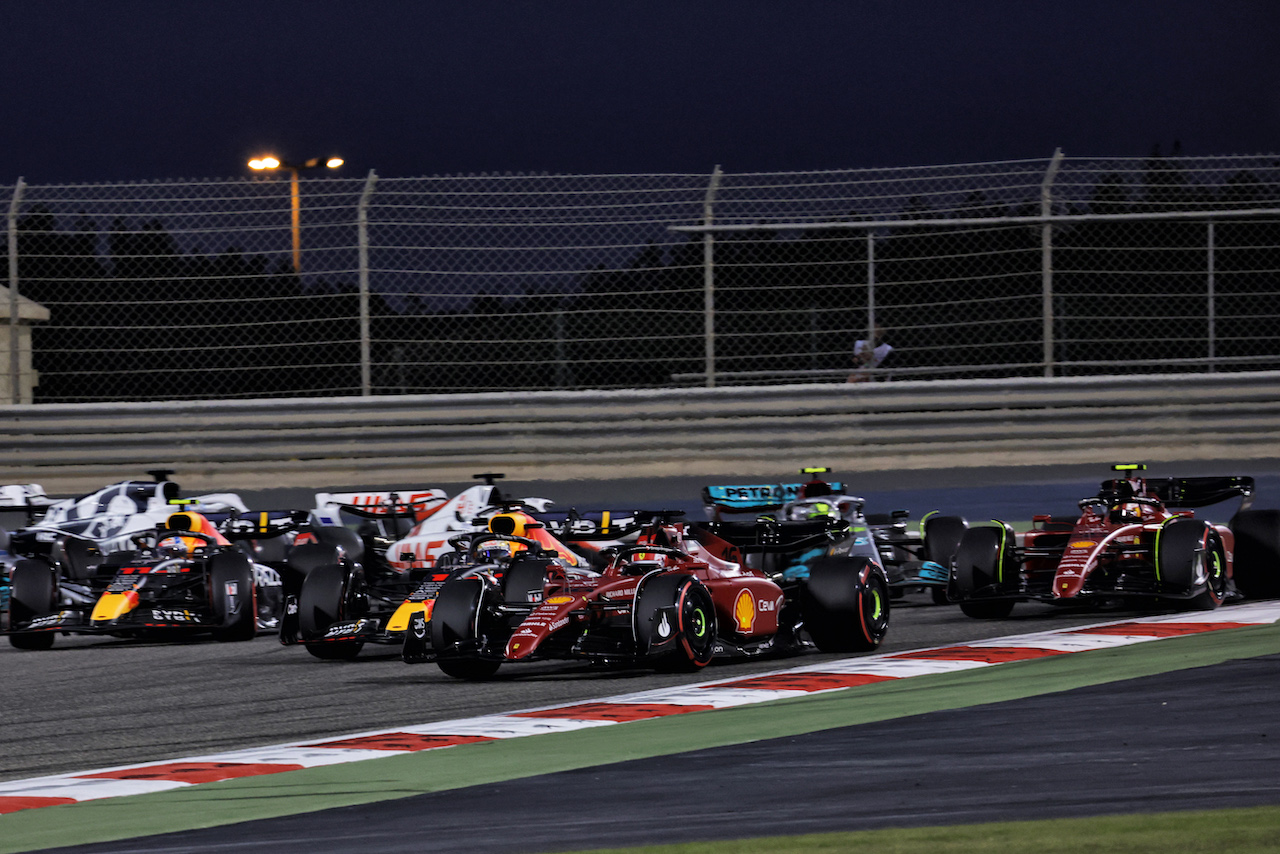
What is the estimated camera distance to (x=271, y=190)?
15.0 m

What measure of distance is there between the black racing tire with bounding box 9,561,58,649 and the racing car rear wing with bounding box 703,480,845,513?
4236 millimetres

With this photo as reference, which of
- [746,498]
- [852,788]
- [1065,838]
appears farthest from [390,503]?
[1065,838]

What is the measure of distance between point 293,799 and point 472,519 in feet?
22.4

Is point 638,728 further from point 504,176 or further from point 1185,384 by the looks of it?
point 1185,384

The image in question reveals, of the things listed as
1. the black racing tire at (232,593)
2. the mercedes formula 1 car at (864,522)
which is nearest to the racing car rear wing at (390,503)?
the black racing tire at (232,593)

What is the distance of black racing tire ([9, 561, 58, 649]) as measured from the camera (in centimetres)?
1205

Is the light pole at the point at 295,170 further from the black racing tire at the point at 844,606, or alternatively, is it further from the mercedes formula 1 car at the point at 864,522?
the black racing tire at the point at 844,606

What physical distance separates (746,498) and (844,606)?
246 centimetres

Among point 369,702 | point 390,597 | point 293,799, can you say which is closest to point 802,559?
point 390,597

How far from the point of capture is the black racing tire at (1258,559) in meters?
11.9

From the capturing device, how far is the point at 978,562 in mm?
11477

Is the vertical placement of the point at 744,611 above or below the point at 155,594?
above

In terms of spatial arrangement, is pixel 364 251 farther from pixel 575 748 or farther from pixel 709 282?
pixel 575 748

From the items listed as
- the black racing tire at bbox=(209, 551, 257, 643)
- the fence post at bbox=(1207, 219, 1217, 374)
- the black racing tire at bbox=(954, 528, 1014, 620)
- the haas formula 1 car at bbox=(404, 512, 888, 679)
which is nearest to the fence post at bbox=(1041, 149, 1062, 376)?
the fence post at bbox=(1207, 219, 1217, 374)
